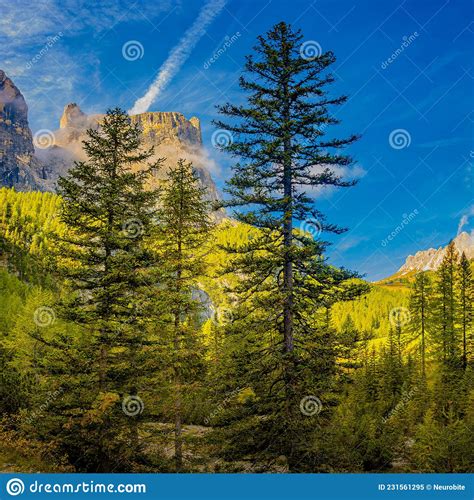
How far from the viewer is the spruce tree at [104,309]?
46.6 feet

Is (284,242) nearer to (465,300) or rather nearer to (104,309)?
(104,309)

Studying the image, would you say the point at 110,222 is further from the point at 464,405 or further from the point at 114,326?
the point at 464,405

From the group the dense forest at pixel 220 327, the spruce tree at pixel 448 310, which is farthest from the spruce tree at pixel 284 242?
the spruce tree at pixel 448 310

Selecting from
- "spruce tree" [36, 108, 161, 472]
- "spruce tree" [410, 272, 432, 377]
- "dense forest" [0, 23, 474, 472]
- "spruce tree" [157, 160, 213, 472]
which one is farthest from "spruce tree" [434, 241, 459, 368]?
"spruce tree" [36, 108, 161, 472]

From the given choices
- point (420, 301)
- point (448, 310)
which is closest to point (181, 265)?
point (448, 310)

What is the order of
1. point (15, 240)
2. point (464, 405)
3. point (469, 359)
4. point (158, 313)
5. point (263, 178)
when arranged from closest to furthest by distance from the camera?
point (263, 178) → point (158, 313) → point (464, 405) → point (469, 359) → point (15, 240)

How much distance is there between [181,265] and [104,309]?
4.27m

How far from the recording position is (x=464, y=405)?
2758cm

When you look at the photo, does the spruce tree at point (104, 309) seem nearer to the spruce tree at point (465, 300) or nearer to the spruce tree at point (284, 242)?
the spruce tree at point (284, 242)

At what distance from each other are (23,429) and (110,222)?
25.2ft

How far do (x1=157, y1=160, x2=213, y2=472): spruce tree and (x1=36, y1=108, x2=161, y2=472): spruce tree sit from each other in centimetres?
135

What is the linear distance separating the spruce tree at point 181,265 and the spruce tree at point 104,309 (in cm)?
135

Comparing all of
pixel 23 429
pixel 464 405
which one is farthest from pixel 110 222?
pixel 464 405

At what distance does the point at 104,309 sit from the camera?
15117 millimetres
